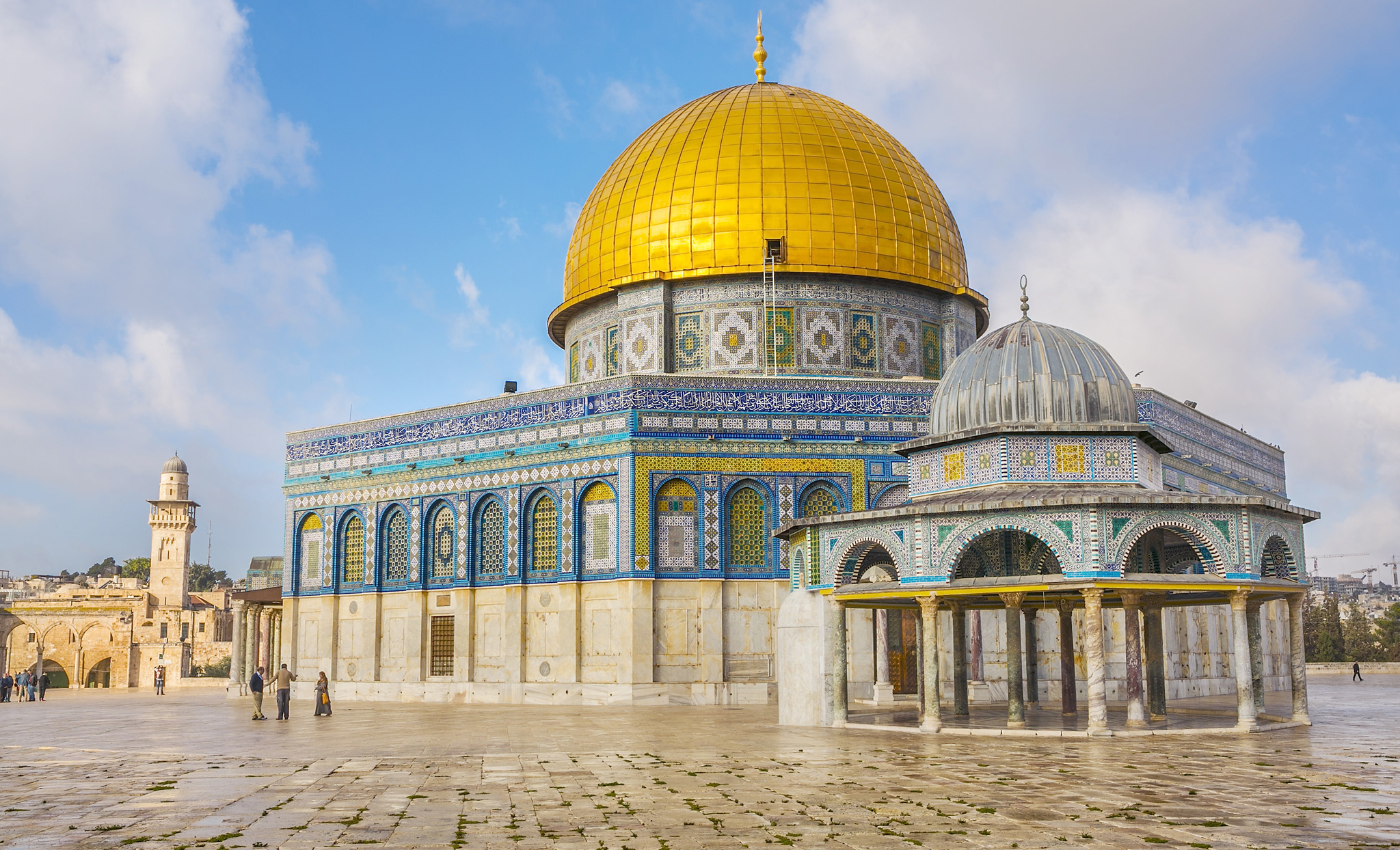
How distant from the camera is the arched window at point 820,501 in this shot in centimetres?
2628

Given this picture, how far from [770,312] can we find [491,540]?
804 centimetres

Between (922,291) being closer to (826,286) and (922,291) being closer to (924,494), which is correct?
(826,286)

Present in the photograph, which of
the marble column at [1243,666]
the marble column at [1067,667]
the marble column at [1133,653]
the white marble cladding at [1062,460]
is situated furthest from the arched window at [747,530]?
the marble column at [1243,666]

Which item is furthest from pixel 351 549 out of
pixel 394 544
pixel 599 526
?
pixel 599 526

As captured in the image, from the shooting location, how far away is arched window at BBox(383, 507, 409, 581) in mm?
29391

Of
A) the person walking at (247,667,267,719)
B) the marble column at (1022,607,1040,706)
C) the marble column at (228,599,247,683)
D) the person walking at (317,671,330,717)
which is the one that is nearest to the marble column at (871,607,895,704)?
the marble column at (1022,607,1040,706)

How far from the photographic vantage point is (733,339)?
2952cm

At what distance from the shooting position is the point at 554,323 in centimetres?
3391

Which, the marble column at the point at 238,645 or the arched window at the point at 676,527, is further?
the marble column at the point at 238,645

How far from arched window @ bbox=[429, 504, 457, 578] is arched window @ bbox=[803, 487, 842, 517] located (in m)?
7.92

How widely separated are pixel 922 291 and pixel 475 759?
20.3m

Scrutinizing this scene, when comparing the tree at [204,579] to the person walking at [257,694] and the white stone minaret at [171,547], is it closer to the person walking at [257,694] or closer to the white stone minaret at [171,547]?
the white stone minaret at [171,547]

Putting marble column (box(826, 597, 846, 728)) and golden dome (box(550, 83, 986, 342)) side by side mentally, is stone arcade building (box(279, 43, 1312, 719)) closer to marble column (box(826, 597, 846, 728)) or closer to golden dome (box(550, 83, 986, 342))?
golden dome (box(550, 83, 986, 342))

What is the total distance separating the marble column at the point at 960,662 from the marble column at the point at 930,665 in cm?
139
